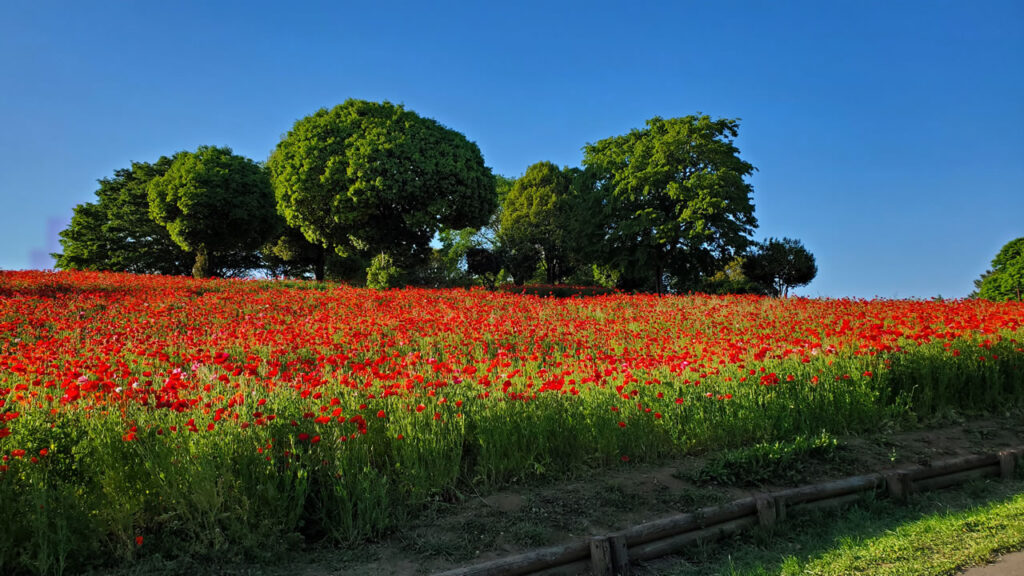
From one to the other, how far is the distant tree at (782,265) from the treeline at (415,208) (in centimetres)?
9

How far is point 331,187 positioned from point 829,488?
75.9 ft

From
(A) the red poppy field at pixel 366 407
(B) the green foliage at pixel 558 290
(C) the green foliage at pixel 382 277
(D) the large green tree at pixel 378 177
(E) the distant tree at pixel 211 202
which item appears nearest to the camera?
(A) the red poppy field at pixel 366 407

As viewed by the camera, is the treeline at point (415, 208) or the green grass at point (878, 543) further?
the treeline at point (415, 208)

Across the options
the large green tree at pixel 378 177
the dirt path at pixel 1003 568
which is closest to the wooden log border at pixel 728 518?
the dirt path at pixel 1003 568

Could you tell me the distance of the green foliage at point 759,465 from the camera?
5730mm

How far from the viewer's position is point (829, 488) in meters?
5.63

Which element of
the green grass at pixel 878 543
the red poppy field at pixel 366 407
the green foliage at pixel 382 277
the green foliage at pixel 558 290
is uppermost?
the green foliage at pixel 382 277

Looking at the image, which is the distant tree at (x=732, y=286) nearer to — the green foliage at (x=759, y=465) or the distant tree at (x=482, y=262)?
the distant tree at (x=482, y=262)

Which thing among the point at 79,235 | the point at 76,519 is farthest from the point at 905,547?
the point at 79,235

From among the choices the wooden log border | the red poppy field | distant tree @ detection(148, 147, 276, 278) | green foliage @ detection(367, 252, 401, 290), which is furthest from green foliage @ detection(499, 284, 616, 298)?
the wooden log border

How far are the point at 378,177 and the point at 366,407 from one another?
777 inches

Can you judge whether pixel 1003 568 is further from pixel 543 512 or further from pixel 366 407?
pixel 366 407

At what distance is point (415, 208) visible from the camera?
85.7ft

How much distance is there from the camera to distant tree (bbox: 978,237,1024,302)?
25969 mm
